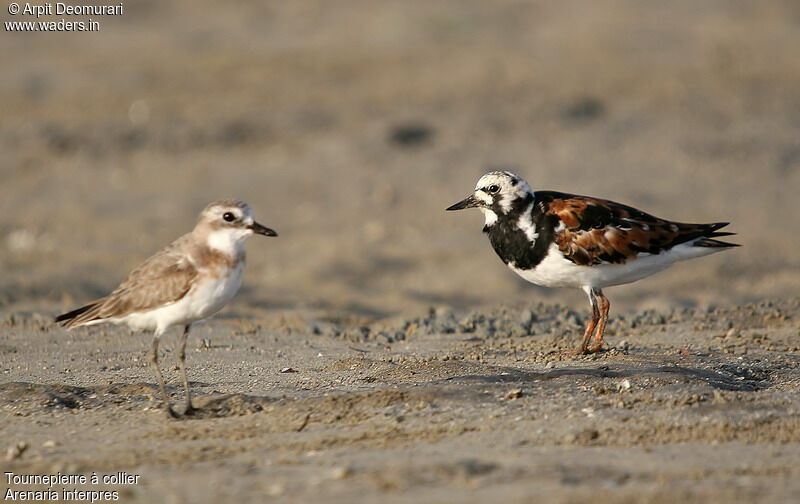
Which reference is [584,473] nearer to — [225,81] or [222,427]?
[222,427]

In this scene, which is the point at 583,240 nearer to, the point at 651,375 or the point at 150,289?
the point at 651,375

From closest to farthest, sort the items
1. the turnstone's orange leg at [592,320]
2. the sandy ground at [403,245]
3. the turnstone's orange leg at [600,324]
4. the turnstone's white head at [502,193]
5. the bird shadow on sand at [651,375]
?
the sandy ground at [403,245] → the bird shadow on sand at [651,375] → the turnstone's orange leg at [600,324] → the turnstone's orange leg at [592,320] → the turnstone's white head at [502,193]

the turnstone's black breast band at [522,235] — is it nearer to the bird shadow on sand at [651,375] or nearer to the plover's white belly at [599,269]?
the plover's white belly at [599,269]

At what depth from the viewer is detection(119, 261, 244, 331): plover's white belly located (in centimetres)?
691

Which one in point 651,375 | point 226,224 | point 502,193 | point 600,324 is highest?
point 502,193

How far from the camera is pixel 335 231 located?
15695 millimetres

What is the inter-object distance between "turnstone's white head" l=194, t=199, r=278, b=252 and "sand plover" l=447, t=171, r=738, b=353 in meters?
2.54

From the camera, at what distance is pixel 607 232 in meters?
8.88

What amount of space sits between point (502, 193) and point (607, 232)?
36.9 inches

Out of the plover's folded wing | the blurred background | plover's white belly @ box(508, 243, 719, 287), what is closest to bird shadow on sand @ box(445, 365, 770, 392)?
plover's white belly @ box(508, 243, 719, 287)

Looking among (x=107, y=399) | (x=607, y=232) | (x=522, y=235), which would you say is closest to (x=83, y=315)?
(x=107, y=399)

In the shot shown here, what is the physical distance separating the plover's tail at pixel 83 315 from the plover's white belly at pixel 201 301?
0.40 m

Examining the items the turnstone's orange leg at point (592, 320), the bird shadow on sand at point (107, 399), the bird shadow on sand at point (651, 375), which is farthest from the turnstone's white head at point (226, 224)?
the turnstone's orange leg at point (592, 320)

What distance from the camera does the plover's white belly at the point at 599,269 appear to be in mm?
8797
